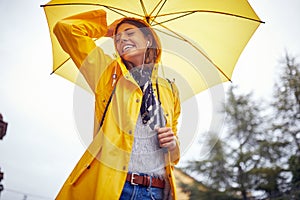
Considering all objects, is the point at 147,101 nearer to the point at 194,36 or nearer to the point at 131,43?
the point at 131,43

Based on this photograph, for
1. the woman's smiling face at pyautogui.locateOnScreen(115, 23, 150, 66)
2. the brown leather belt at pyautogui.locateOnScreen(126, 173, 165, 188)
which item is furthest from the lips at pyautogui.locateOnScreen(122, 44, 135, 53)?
the brown leather belt at pyautogui.locateOnScreen(126, 173, 165, 188)

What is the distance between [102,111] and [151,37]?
807 millimetres

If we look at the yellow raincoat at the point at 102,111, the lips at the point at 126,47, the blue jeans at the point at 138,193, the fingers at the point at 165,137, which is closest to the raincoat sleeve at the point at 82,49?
the yellow raincoat at the point at 102,111

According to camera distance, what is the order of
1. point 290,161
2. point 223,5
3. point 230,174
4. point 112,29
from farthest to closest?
point 230,174
point 290,161
point 223,5
point 112,29

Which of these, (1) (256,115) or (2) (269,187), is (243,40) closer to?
(2) (269,187)

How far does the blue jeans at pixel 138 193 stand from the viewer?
4.28 feet

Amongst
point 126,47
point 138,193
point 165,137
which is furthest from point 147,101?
point 138,193

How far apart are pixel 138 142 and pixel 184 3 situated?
136cm

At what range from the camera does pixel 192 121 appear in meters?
1.75

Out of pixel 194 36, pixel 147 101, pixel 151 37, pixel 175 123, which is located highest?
pixel 194 36

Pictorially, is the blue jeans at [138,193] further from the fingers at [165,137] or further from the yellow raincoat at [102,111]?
the fingers at [165,137]

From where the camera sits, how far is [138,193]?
1.33 metres

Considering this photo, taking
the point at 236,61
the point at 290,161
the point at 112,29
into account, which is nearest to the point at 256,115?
the point at 290,161

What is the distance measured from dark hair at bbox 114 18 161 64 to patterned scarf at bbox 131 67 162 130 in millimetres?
170
